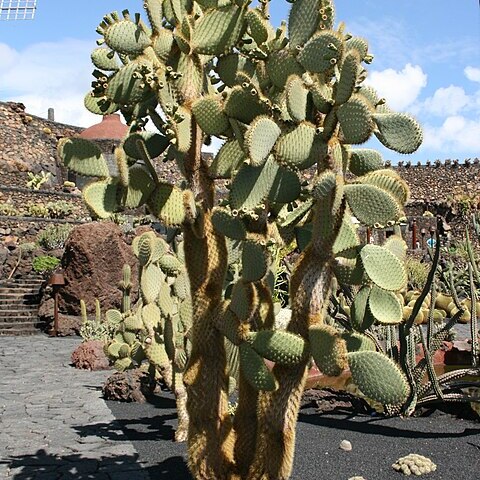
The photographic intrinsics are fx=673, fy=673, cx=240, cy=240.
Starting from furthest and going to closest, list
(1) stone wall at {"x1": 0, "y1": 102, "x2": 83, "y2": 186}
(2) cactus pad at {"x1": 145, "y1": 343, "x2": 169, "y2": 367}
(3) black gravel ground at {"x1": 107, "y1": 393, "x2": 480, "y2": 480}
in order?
1. (1) stone wall at {"x1": 0, "y1": 102, "x2": 83, "y2": 186}
2. (2) cactus pad at {"x1": 145, "y1": 343, "x2": 169, "y2": 367}
3. (3) black gravel ground at {"x1": 107, "y1": 393, "x2": 480, "y2": 480}

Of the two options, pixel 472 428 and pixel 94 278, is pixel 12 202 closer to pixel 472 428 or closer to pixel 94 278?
pixel 94 278

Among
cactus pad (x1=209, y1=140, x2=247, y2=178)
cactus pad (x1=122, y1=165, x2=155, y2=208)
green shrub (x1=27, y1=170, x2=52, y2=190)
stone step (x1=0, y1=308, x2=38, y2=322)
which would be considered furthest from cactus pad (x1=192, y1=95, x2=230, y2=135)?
green shrub (x1=27, y1=170, x2=52, y2=190)

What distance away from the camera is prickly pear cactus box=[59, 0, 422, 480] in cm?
252

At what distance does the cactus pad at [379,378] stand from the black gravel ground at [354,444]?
1716mm

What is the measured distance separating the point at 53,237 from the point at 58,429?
14.7 metres

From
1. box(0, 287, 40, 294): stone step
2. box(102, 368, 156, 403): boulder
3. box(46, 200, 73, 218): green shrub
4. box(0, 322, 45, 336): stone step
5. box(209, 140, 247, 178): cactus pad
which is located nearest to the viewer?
box(209, 140, 247, 178): cactus pad

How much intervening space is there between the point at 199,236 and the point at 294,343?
730mm

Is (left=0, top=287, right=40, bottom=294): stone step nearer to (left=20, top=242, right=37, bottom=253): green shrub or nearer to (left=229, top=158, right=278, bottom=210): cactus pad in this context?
(left=20, top=242, right=37, bottom=253): green shrub

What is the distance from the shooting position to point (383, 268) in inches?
102

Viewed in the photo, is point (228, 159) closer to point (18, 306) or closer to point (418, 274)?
point (18, 306)

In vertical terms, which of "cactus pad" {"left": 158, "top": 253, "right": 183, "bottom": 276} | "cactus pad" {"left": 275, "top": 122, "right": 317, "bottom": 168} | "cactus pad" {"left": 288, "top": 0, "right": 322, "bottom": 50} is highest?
"cactus pad" {"left": 288, "top": 0, "right": 322, "bottom": 50}

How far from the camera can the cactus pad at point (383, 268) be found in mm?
2535

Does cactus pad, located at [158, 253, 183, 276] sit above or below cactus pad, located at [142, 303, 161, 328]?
above

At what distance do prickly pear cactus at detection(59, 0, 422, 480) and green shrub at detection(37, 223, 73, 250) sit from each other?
16784 mm
